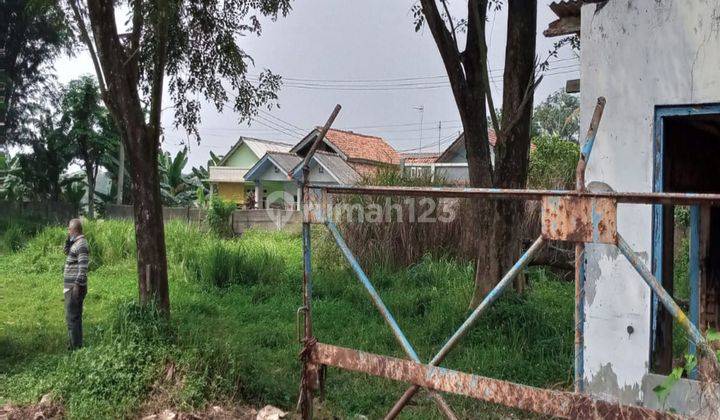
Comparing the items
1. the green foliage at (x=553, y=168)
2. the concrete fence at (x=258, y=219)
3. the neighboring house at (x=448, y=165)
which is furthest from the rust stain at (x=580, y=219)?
the concrete fence at (x=258, y=219)

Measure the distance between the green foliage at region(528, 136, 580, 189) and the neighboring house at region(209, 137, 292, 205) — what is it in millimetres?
15216

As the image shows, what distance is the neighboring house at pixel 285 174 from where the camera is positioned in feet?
68.3

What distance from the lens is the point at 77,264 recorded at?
6664 millimetres

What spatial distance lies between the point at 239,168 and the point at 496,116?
2841cm

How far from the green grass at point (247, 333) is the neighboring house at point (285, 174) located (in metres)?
7.46

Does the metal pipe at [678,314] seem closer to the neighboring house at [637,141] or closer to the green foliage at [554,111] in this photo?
the neighboring house at [637,141]

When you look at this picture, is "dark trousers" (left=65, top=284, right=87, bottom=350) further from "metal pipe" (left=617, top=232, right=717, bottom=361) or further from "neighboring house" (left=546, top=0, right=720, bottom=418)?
"metal pipe" (left=617, top=232, right=717, bottom=361)

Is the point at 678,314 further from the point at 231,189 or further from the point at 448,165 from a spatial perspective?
the point at 231,189

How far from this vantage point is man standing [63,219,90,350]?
21.4 feet

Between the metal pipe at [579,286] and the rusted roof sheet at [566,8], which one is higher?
the rusted roof sheet at [566,8]

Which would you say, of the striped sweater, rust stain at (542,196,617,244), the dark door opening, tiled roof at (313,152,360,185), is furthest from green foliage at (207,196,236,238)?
rust stain at (542,196,617,244)

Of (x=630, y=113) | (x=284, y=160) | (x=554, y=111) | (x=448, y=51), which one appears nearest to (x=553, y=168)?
(x=448, y=51)

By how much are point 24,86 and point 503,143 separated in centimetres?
2471

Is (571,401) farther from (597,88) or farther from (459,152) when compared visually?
(459,152)
